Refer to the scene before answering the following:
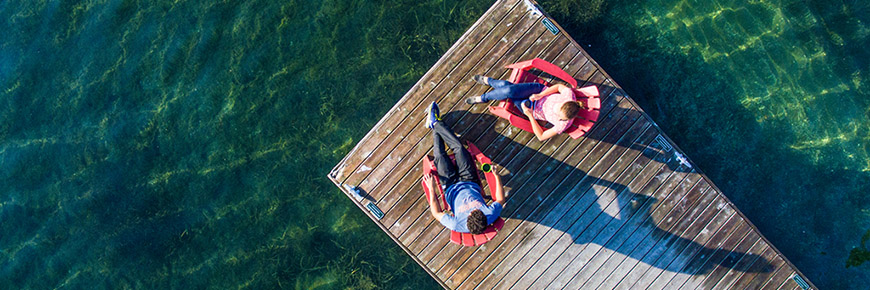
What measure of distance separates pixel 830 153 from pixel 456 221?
681cm

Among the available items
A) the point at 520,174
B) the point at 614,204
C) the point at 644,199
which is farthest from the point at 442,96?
the point at 644,199

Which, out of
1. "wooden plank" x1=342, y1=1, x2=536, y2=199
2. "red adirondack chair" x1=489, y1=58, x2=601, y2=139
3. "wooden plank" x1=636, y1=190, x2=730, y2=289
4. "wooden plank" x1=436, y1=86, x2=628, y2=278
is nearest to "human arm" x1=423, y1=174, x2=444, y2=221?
"wooden plank" x1=342, y1=1, x2=536, y2=199

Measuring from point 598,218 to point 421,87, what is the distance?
316cm

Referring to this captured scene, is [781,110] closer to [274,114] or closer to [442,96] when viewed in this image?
[442,96]

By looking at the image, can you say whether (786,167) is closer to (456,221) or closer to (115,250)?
(456,221)

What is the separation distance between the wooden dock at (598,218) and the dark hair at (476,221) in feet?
4.69

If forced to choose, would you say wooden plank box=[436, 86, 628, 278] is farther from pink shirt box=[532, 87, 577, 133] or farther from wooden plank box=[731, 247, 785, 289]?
wooden plank box=[731, 247, 785, 289]

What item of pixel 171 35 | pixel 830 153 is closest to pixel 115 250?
pixel 171 35

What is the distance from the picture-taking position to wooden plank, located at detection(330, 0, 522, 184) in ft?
19.9

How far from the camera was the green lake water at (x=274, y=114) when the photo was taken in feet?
23.1

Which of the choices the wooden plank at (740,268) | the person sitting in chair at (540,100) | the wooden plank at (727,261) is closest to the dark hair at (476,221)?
the person sitting in chair at (540,100)

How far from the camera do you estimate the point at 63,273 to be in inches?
280

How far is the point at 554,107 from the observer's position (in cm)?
488

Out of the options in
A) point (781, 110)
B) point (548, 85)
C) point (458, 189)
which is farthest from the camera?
point (781, 110)
